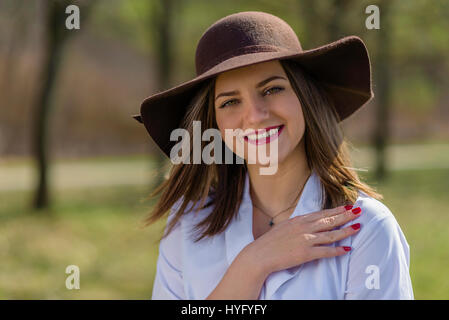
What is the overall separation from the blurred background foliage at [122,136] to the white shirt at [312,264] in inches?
13.8

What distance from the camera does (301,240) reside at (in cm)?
187

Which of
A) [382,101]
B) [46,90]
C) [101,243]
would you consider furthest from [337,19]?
[382,101]

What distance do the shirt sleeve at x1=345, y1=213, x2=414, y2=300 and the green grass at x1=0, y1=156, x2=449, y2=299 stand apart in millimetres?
2446

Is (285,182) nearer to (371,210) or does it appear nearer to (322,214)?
(322,214)

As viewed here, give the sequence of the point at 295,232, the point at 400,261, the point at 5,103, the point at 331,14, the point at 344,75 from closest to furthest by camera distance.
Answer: the point at 400,261 < the point at 295,232 < the point at 344,75 < the point at 331,14 < the point at 5,103

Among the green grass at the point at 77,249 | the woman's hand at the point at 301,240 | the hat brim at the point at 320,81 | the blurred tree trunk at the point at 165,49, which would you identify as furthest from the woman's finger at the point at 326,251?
the blurred tree trunk at the point at 165,49

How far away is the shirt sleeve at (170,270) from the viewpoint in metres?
2.15

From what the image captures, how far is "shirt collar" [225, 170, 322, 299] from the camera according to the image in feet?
6.28

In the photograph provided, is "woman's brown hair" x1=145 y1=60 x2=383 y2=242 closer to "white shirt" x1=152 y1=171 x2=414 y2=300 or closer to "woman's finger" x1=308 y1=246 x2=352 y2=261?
"white shirt" x1=152 y1=171 x2=414 y2=300

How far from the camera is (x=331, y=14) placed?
7.66 metres

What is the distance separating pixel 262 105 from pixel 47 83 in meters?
7.07
